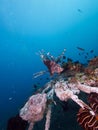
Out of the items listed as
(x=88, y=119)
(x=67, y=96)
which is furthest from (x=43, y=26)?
(x=88, y=119)

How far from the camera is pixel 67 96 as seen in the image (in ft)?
15.7

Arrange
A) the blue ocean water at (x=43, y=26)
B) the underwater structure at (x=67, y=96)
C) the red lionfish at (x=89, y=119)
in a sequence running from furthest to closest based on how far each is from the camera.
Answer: the blue ocean water at (x=43, y=26)
the underwater structure at (x=67, y=96)
the red lionfish at (x=89, y=119)

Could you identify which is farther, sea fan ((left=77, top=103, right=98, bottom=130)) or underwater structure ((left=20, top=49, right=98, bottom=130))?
underwater structure ((left=20, top=49, right=98, bottom=130))

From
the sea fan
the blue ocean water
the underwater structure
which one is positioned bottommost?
the sea fan

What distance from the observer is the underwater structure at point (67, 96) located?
14.5 feet

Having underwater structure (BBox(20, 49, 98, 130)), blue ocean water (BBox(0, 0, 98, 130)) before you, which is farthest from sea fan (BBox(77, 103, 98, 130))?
blue ocean water (BBox(0, 0, 98, 130))

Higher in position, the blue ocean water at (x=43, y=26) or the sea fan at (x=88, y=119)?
the blue ocean water at (x=43, y=26)

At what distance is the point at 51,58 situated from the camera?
18.0 ft

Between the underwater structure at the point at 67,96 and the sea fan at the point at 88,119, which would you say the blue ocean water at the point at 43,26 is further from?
the sea fan at the point at 88,119

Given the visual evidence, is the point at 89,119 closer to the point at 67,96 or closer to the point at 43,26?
the point at 67,96

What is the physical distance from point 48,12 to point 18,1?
42588mm

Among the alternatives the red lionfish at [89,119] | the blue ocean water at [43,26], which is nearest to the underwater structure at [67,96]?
the red lionfish at [89,119]

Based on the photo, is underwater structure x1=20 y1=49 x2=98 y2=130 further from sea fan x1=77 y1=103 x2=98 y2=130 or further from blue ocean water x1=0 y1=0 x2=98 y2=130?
blue ocean water x1=0 y1=0 x2=98 y2=130

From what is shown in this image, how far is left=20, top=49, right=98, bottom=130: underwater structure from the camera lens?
4.41 metres
